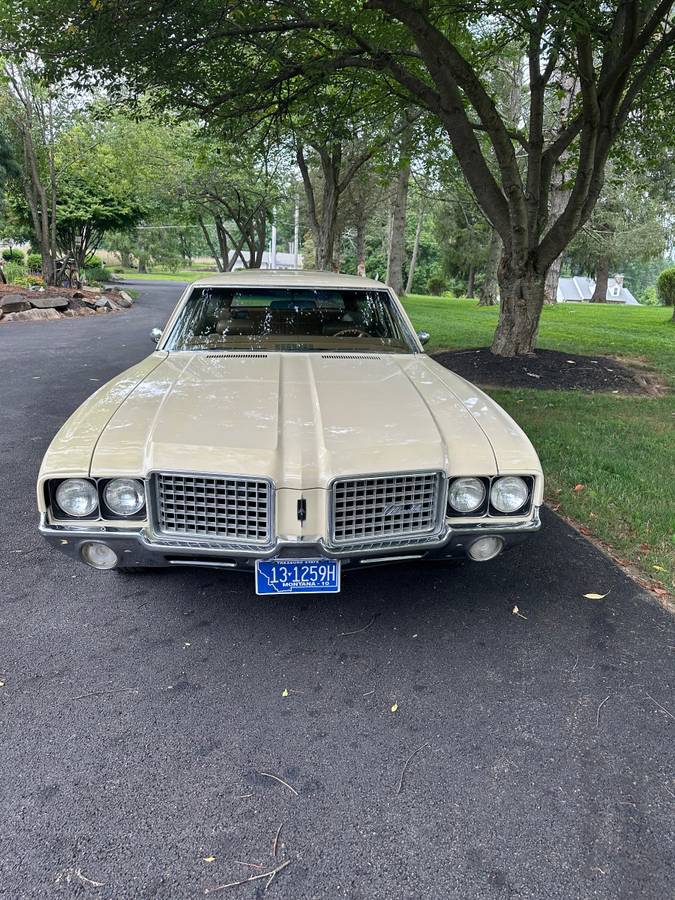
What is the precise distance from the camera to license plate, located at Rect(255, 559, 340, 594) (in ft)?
8.31

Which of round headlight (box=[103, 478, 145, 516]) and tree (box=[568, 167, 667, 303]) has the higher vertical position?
tree (box=[568, 167, 667, 303])

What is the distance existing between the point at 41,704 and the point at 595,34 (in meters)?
8.21

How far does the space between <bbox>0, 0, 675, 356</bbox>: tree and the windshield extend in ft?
11.2

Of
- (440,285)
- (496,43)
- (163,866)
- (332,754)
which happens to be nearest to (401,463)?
(332,754)

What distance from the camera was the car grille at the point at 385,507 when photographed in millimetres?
2504

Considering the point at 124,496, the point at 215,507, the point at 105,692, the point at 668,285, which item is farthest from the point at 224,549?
the point at 668,285

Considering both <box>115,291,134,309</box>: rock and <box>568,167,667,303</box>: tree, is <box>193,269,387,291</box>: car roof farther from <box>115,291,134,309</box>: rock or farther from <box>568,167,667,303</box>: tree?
<box>568,167,667,303</box>: tree

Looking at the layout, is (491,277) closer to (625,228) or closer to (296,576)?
(625,228)

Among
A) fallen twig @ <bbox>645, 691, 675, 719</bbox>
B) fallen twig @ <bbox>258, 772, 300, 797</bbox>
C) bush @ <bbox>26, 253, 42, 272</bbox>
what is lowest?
fallen twig @ <bbox>258, 772, 300, 797</bbox>

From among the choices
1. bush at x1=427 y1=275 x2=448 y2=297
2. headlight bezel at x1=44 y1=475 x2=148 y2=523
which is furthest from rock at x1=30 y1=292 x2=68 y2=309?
bush at x1=427 y1=275 x2=448 y2=297

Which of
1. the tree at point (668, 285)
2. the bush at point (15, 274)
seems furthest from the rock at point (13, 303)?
the tree at point (668, 285)

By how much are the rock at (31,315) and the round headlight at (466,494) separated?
1530 cm

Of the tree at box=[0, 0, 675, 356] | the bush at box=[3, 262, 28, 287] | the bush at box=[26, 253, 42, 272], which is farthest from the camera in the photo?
the bush at box=[26, 253, 42, 272]

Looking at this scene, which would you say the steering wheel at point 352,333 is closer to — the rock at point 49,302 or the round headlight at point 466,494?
the round headlight at point 466,494
